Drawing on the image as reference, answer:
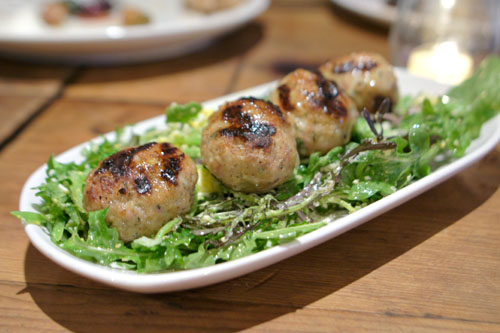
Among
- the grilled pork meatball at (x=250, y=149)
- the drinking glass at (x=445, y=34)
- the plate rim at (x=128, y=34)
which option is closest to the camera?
the grilled pork meatball at (x=250, y=149)

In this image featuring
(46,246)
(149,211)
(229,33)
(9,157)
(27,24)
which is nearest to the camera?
(46,246)

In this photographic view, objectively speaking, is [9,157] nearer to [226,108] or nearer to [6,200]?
[6,200]

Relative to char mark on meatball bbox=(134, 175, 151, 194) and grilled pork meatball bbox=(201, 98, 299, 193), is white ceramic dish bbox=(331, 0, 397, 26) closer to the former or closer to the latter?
grilled pork meatball bbox=(201, 98, 299, 193)

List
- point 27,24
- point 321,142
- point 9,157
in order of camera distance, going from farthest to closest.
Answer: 1. point 27,24
2. point 9,157
3. point 321,142

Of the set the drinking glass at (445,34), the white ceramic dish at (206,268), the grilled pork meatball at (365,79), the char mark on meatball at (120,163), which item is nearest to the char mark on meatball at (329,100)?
the grilled pork meatball at (365,79)

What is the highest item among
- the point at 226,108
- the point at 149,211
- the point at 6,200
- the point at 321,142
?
the point at 226,108

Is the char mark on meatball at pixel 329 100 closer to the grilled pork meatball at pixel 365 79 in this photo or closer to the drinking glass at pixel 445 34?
the grilled pork meatball at pixel 365 79

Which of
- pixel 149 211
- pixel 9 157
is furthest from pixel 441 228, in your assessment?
pixel 9 157
